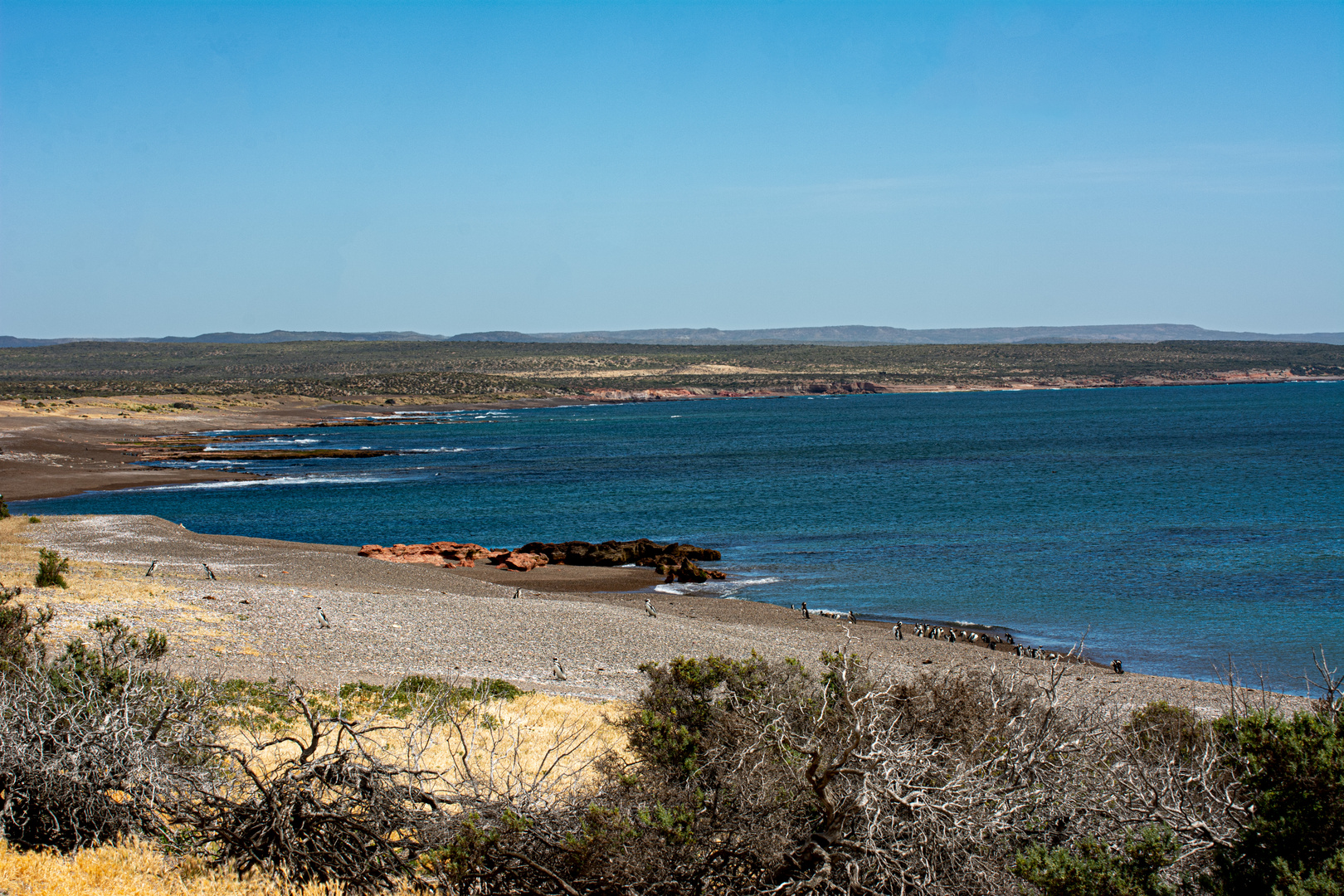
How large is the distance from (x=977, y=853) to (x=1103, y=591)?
24745mm

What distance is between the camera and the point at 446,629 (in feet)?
69.2

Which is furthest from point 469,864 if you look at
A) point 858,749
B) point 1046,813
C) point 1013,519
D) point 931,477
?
point 931,477

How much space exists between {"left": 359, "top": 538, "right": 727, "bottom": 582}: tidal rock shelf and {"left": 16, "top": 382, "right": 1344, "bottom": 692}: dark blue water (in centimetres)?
157

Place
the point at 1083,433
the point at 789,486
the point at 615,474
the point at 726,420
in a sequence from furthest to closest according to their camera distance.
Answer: the point at 726,420 → the point at 1083,433 → the point at 615,474 → the point at 789,486

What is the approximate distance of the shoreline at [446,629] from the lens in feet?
55.6

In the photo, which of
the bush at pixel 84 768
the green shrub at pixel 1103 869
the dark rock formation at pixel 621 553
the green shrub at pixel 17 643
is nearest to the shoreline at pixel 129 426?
the dark rock formation at pixel 621 553

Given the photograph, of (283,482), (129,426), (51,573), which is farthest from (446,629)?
(129,426)

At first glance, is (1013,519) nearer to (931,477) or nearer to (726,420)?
(931,477)

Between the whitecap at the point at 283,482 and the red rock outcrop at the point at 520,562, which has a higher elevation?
the whitecap at the point at 283,482

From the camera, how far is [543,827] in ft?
21.3

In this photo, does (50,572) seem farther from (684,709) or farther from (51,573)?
(684,709)

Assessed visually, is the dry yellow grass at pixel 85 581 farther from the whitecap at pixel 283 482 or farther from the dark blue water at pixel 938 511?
the whitecap at pixel 283 482

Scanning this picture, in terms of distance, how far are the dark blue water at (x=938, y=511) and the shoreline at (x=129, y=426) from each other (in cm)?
531

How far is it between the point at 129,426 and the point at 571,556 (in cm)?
6809
